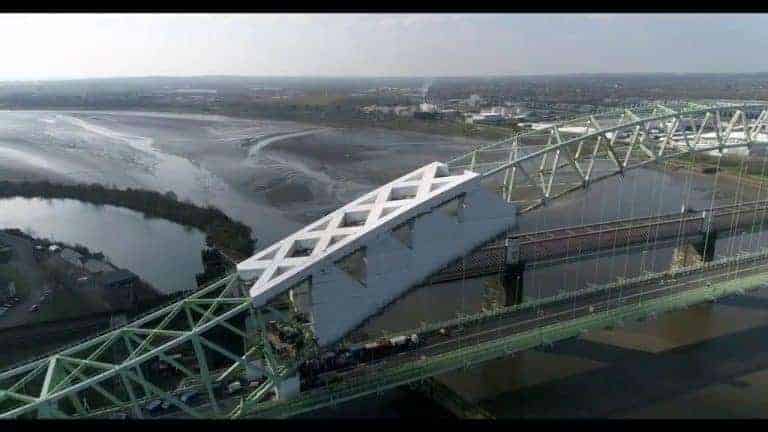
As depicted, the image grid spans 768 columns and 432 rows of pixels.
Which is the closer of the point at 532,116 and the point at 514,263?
the point at 514,263

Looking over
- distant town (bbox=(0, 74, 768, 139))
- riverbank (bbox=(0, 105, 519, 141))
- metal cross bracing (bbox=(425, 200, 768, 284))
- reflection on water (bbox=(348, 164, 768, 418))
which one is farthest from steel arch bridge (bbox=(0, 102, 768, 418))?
distant town (bbox=(0, 74, 768, 139))

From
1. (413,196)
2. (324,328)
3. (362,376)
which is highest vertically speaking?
(413,196)

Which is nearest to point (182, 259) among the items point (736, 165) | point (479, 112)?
point (736, 165)

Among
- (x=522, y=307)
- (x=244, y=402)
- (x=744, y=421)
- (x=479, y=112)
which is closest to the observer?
(x=744, y=421)

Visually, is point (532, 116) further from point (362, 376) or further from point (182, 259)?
point (362, 376)

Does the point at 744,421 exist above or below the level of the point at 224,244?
above

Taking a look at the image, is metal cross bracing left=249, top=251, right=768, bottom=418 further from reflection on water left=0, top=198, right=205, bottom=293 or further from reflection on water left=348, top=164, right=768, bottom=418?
reflection on water left=0, top=198, right=205, bottom=293

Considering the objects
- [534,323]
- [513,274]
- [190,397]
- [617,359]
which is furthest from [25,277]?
[617,359]
